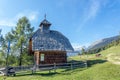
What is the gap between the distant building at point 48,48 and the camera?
35.5 m

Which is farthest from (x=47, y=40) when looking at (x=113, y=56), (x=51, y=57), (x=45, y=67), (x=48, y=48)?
(x=113, y=56)

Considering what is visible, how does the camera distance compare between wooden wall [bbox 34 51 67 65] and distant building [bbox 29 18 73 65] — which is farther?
wooden wall [bbox 34 51 67 65]

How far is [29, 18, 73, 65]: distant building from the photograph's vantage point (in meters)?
35.5

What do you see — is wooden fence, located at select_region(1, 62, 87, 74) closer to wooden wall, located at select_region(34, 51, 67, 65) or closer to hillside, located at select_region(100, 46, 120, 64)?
wooden wall, located at select_region(34, 51, 67, 65)

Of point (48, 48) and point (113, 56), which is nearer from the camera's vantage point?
point (48, 48)

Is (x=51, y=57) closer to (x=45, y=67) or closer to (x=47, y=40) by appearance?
(x=45, y=67)

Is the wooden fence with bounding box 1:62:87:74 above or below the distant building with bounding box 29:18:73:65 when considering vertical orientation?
below

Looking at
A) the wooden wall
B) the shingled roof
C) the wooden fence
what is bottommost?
the wooden fence

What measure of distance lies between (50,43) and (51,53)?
79.0 inches

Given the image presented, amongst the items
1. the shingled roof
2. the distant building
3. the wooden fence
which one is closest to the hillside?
the wooden fence

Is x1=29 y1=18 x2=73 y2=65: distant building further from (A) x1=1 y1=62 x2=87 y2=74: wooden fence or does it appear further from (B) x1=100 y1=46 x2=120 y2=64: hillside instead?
(B) x1=100 y1=46 x2=120 y2=64: hillside

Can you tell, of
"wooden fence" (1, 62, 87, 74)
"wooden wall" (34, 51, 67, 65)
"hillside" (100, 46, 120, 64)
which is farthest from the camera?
"hillside" (100, 46, 120, 64)

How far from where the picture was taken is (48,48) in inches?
1394

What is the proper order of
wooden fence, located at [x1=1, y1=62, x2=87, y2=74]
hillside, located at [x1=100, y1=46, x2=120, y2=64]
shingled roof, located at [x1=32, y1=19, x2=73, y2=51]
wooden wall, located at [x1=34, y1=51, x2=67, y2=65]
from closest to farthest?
1. wooden fence, located at [x1=1, y1=62, x2=87, y2=74]
2. shingled roof, located at [x1=32, y1=19, x2=73, y2=51]
3. wooden wall, located at [x1=34, y1=51, x2=67, y2=65]
4. hillside, located at [x1=100, y1=46, x2=120, y2=64]
